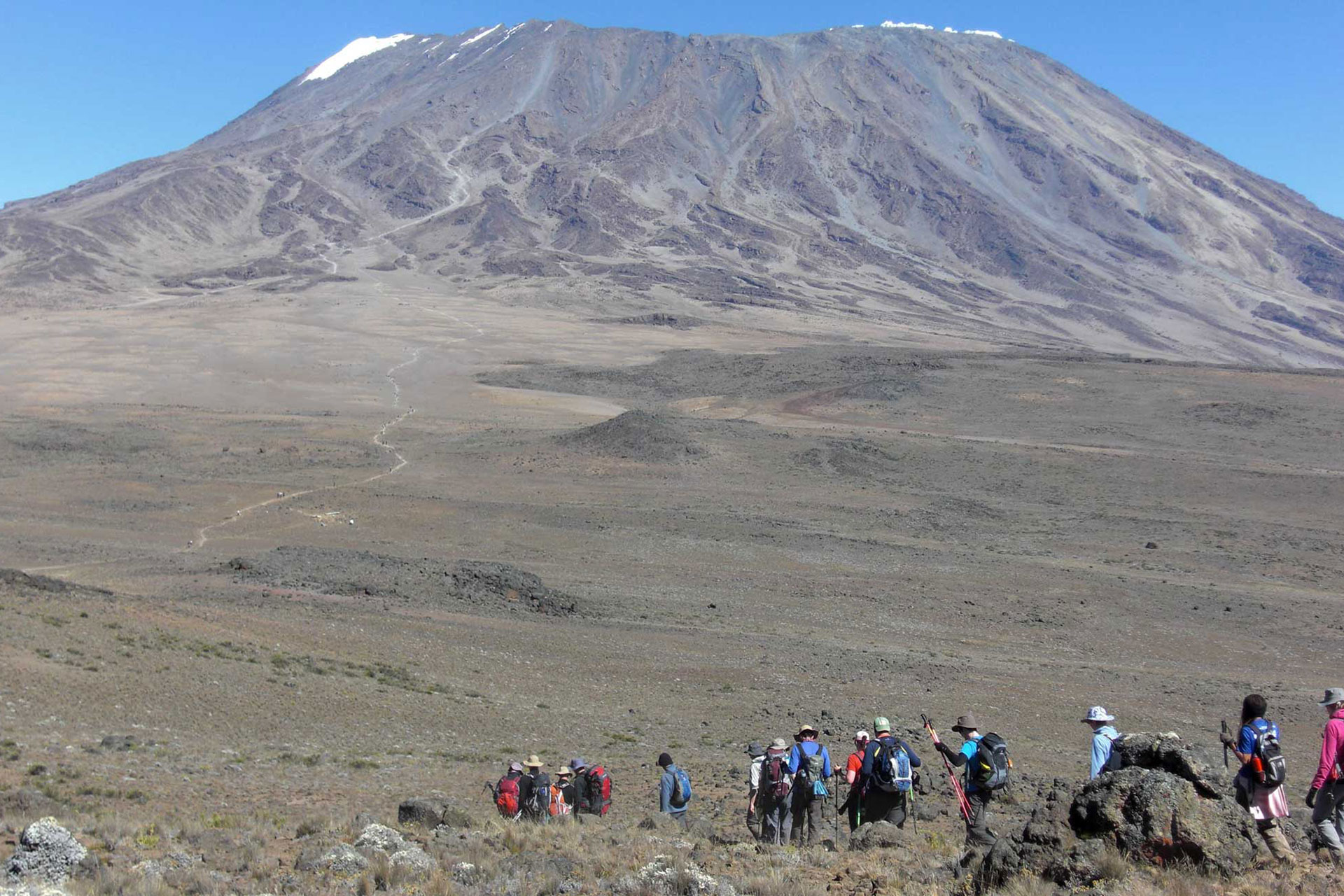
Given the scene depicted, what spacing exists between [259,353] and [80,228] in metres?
78.9

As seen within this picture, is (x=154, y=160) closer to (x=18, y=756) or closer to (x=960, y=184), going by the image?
(x=960, y=184)

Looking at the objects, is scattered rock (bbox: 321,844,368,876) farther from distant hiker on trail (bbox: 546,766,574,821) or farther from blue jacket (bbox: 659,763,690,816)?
blue jacket (bbox: 659,763,690,816)

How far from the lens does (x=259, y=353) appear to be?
221 feet

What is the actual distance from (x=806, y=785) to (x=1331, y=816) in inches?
137

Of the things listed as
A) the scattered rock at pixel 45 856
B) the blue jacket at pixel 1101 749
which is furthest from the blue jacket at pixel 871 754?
the scattered rock at pixel 45 856

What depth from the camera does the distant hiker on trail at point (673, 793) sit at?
8930 millimetres

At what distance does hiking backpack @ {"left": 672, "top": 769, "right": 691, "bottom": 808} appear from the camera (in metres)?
8.98

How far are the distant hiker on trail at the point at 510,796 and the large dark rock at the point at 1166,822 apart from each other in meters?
4.75

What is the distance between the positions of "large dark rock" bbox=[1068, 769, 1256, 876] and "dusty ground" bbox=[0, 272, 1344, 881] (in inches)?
69.0

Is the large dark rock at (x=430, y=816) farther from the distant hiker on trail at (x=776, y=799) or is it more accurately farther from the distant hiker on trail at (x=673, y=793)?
the distant hiker on trail at (x=776, y=799)

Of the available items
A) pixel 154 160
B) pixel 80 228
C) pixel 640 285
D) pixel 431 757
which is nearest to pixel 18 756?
pixel 431 757

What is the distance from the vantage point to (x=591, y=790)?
Result: 9.53 metres

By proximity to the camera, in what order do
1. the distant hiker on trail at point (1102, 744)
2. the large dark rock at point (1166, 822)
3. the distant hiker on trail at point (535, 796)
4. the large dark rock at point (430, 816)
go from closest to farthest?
the large dark rock at point (1166, 822) < the distant hiker on trail at point (1102, 744) < the large dark rock at point (430, 816) < the distant hiker on trail at point (535, 796)

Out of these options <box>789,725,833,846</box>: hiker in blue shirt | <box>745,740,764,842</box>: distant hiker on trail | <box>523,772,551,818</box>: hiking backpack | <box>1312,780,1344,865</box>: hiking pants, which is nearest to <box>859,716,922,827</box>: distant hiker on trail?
<box>789,725,833,846</box>: hiker in blue shirt
